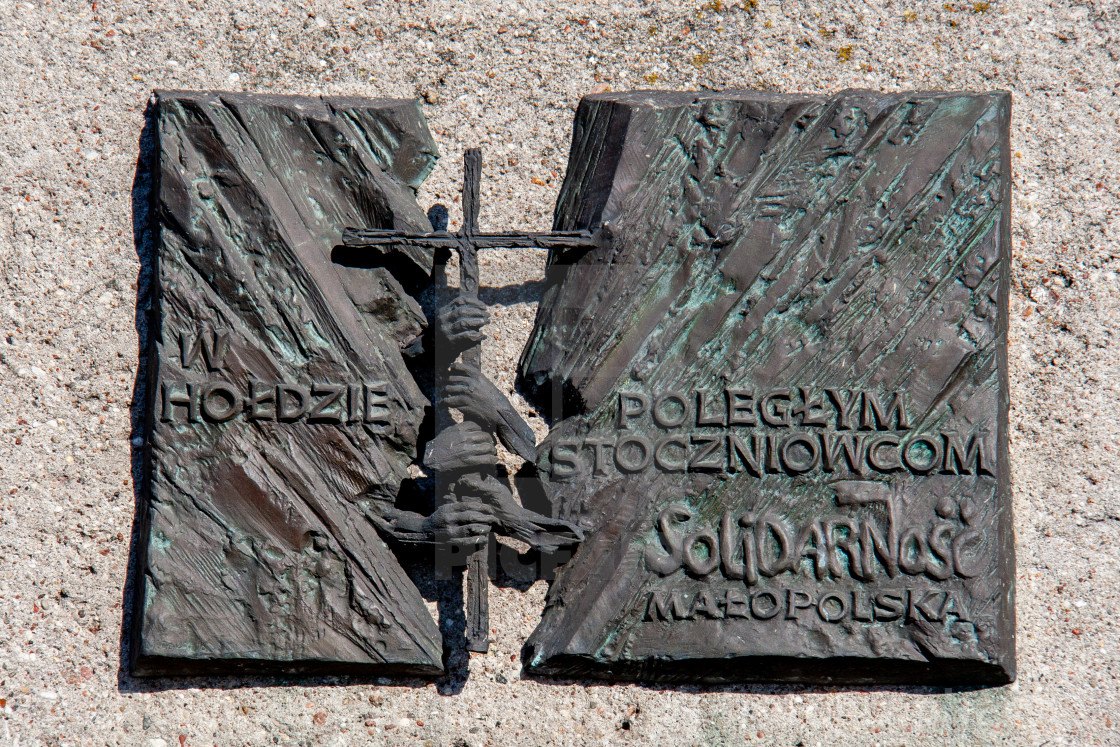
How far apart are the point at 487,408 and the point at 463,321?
Result: 213 mm

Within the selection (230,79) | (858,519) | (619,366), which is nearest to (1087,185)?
(858,519)

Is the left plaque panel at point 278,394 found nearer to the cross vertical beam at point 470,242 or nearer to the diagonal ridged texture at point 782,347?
the cross vertical beam at point 470,242

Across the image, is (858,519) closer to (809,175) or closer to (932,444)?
(932,444)

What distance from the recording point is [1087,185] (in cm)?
314

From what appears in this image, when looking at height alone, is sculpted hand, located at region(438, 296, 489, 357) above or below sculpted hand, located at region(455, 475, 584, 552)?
above

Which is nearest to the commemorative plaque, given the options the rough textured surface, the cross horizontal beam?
the cross horizontal beam

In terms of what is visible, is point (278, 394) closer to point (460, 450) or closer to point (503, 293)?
point (460, 450)

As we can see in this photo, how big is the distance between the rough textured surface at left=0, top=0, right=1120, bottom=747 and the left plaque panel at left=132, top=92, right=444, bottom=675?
0.16m

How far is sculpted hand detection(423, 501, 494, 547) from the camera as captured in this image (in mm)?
2770

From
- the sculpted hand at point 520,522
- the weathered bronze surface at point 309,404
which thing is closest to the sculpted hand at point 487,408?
the weathered bronze surface at point 309,404

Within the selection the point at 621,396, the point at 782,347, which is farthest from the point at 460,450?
the point at 782,347

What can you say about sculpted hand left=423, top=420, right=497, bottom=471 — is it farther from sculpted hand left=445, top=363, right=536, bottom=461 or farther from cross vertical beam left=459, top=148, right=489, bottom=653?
cross vertical beam left=459, top=148, right=489, bottom=653

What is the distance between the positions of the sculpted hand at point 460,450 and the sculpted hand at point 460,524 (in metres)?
0.10

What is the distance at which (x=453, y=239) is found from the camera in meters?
2.88
